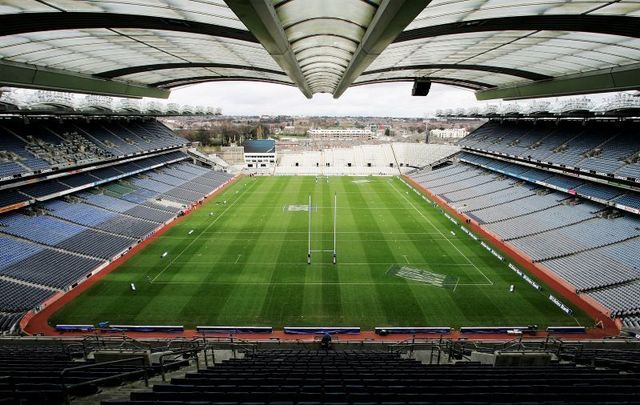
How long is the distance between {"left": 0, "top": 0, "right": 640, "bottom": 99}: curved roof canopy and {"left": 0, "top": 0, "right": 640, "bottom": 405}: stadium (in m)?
0.14

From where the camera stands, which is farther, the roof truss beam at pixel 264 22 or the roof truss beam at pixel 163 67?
the roof truss beam at pixel 163 67

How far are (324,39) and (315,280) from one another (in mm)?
17583

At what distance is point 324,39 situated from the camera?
12.2 m

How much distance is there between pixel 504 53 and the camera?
65.4 ft

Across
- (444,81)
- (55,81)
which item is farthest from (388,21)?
(444,81)

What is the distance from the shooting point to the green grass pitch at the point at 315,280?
21.3 metres

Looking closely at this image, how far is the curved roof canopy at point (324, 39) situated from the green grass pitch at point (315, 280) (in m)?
13.8

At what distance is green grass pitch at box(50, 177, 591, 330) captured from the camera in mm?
21328

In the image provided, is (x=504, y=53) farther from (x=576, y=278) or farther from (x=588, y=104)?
(x=588, y=104)

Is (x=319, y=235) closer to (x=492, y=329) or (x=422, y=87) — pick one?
(x=422, y=87)

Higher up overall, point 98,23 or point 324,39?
point 98,23

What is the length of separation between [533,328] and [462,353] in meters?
8.20

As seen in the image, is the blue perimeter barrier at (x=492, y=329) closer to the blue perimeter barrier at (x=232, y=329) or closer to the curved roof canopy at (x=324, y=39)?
the blue perimeter barrier at (x=232, y=329)

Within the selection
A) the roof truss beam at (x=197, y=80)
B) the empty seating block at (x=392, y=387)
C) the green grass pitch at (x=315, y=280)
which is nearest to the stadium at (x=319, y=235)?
the empty seating block at (x=392, y=387)
